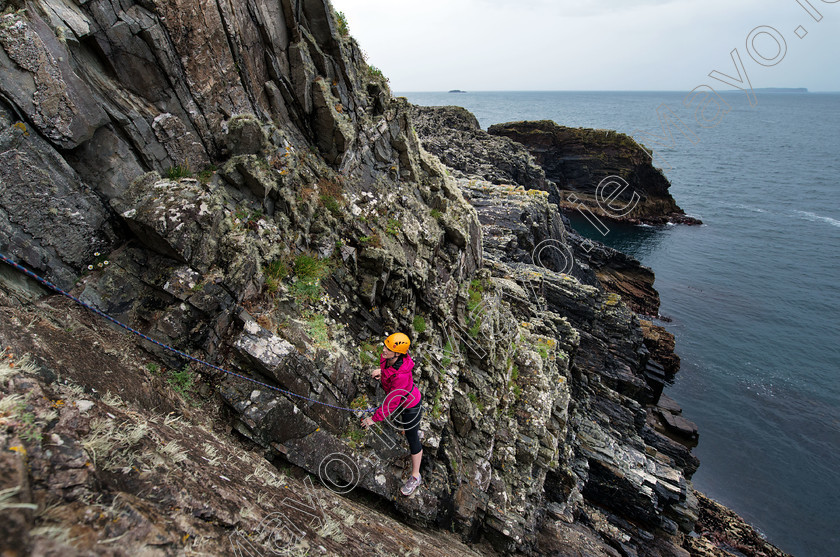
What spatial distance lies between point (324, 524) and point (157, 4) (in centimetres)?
1036

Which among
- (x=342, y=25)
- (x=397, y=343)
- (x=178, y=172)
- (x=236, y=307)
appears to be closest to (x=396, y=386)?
(x=397, y=343)

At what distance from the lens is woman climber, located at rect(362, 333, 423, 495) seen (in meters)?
8.32

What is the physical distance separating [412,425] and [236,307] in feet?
14.8

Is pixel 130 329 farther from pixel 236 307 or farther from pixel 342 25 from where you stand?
pixel 342 25

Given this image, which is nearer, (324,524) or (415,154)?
(324,524)

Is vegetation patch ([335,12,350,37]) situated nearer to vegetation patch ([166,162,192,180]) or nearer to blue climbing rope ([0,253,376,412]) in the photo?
vegetation patch ([166,162,192,180])

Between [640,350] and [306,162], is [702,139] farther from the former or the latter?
[306,162]

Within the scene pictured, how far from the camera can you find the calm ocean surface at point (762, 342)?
82.6 feet

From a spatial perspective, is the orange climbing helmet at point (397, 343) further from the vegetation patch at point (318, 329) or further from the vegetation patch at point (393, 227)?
Answer: the vegetation patch at point (393, 227)

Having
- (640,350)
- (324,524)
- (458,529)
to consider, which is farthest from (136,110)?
(640,350)

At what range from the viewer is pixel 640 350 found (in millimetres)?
30375

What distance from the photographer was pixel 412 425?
29.9 feet

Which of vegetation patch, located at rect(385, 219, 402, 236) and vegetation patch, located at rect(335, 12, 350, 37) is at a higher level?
vegetation patch, located at rect(335, 12, 350, 37)

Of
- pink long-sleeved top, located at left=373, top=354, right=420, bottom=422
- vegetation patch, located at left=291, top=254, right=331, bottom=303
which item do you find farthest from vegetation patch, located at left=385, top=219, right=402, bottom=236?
pink long-sleeved top, located at left=373, top=354, right=420, bottom=422
